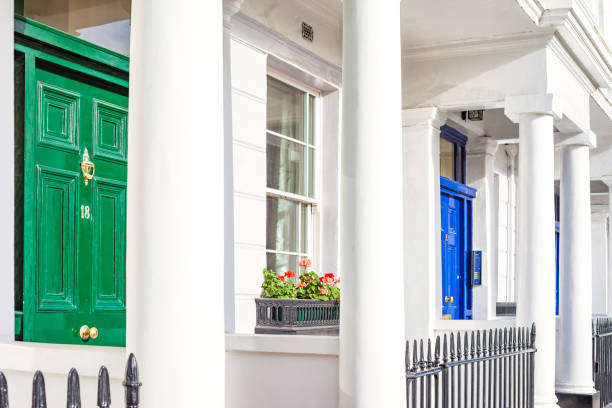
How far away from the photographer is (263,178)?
740 centimetres

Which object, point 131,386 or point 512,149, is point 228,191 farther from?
point 512,149

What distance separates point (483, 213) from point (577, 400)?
3.85 metres

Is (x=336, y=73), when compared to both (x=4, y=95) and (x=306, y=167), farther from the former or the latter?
(x=4, y=95)

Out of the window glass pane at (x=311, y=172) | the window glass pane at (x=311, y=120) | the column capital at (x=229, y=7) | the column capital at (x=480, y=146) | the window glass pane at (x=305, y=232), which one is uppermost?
the column capital at (x=229, y=7)

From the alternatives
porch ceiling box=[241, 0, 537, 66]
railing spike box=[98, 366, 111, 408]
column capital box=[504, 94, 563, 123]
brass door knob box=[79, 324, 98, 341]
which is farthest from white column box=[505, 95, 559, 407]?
railing spike box=[98, 366, 111, 408]

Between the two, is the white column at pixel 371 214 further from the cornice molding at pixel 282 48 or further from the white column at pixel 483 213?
the white column at pixel 483 213

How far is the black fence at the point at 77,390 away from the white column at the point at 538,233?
6.35 meters

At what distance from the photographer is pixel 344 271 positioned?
4762mm

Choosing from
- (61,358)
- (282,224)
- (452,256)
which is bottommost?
(61,358)

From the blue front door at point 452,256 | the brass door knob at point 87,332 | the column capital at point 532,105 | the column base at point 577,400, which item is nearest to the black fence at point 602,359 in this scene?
the column base at point 577,400

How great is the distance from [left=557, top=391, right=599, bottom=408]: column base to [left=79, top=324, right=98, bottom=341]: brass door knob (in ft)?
19.8

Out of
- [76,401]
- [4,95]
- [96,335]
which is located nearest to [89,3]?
[4,95]

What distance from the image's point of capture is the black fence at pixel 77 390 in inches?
94.1

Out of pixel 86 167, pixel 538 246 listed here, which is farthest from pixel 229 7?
pixel 538 246
